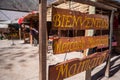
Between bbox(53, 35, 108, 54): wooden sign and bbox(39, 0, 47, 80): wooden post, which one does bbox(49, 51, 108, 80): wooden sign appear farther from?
bbox(53, 35, 108, 54): wooden sign

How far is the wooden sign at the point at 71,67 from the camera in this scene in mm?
3373

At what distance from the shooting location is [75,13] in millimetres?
3834

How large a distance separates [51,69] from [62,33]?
338 inches

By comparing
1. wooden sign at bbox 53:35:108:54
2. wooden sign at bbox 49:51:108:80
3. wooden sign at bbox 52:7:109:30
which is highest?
wooden sign at bbox 52:7:109:30

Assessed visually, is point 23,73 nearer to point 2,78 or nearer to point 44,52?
point 2,78

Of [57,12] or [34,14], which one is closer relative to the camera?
[57,12]

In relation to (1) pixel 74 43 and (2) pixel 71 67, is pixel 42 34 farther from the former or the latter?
(2) pixel 71 67

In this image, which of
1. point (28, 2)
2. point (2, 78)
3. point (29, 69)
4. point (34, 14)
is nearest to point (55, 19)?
point (2, 78)

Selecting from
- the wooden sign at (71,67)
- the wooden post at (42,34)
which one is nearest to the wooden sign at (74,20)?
the wooden post at (42,34)

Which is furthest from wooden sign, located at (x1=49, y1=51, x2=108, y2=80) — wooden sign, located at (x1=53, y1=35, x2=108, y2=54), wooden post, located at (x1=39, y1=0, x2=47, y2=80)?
wooden sign, located at (x1=53, y1=35, x2=108, y2=54)

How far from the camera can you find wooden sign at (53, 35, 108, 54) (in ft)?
11.2

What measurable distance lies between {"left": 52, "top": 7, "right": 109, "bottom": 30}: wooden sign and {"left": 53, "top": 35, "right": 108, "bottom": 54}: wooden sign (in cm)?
26

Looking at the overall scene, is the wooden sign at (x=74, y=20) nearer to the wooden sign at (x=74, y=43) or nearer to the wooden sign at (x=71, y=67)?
the wooden sign at (x=74, y=43)

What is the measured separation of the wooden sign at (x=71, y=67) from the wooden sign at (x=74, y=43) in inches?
10.8
